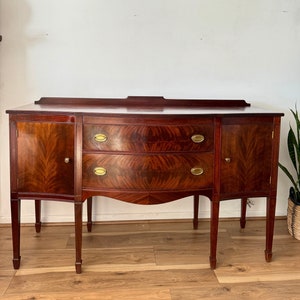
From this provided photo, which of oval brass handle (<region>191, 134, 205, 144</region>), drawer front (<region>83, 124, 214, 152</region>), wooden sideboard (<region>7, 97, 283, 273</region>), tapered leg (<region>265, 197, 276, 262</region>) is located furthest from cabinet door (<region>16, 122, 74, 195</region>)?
tapered leg (<region>265, 197, 276, 262</region>)

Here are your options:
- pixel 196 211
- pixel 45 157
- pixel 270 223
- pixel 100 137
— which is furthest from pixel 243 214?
pixel 45 157

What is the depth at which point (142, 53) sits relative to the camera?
2.17 m

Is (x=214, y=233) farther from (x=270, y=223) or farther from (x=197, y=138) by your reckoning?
(x=197, y=138)

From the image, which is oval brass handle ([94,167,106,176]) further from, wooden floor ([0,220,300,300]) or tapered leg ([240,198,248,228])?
tapered leg ([240,198,248,228])

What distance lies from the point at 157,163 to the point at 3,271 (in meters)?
0.94

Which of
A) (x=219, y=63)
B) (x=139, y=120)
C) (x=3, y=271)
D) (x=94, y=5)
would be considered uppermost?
(x=94, y=5)

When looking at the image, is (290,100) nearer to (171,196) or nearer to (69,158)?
(171,196)

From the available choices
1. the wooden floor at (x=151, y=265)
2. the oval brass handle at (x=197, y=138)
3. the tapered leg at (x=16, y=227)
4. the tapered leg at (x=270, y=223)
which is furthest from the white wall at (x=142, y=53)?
the tapered leg at (x=270, y=223)

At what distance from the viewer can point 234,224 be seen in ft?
7.64

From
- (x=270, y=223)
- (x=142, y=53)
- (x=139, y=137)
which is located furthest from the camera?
(x=142, y=53)

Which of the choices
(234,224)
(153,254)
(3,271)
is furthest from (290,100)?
(3,271)

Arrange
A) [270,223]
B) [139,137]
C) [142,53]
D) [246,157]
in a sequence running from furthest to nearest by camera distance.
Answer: [142,53], [270,223], [246,157], [139,137]

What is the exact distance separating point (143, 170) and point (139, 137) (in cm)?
16

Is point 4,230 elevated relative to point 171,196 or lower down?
lower down
